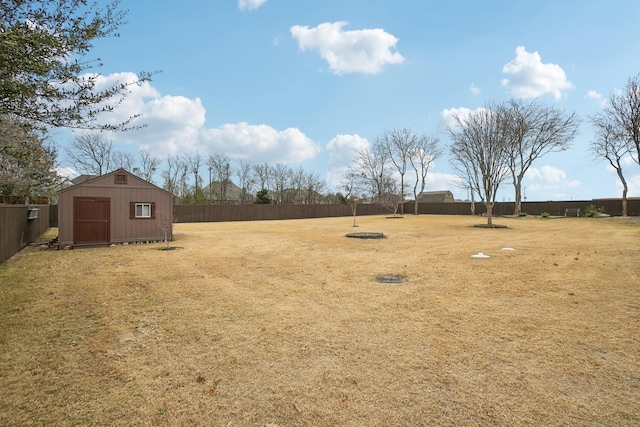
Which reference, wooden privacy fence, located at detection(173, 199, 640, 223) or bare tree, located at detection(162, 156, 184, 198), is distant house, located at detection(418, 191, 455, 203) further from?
bare tree, located at detection(162, 156, 184, 198)

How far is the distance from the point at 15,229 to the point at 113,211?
314 centimetres

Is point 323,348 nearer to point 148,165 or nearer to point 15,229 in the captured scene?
point 15,229

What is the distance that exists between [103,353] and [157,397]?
137 centimetres

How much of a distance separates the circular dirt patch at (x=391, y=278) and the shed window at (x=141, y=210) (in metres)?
11.3

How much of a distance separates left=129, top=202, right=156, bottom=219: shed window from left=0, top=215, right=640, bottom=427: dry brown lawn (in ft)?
21.1

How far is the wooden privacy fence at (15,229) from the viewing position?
9339 mm

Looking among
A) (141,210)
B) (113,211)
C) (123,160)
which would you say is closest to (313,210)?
(123,160)

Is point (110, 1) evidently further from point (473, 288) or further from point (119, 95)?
point (473, 288)

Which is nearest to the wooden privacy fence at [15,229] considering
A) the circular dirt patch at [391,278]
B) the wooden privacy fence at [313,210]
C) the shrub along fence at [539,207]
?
the wooden privacy fence at [313,210]

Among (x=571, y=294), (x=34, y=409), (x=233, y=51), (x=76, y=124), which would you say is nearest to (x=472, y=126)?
(x=233, y=51)

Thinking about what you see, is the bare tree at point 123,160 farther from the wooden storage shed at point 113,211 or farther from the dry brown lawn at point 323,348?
the dry brown lawn at point 323,348

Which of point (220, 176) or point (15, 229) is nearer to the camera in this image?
point (15, 229)

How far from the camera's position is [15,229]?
36.0ft

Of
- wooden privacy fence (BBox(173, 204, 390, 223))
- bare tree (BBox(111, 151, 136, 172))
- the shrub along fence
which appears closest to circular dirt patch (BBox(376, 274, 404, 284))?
wooden privacy fence (BBox(173, 204, 390, 223))
